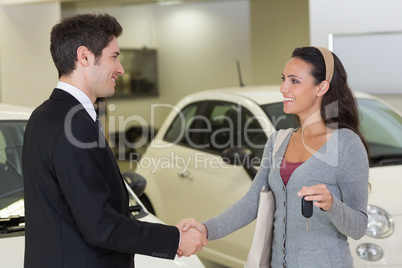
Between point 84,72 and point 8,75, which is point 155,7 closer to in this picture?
point 8,75

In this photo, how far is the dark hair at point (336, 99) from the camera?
263 cm

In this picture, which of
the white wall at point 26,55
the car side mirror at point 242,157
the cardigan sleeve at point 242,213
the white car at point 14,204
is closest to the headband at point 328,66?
the cardigan sleeve at point 242,213

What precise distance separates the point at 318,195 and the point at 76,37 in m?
1.01

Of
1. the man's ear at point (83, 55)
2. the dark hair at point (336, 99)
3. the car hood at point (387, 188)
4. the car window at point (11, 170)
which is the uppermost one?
the man's ear at point (83, 55)

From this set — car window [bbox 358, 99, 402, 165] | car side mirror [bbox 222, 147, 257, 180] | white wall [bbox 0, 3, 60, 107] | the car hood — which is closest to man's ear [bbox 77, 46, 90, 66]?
the car hood

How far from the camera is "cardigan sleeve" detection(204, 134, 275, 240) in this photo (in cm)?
272

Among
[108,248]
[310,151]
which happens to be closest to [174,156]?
[310,151]

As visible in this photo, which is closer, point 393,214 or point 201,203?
point 393,214

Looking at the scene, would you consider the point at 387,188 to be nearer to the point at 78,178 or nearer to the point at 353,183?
the point at 353,183

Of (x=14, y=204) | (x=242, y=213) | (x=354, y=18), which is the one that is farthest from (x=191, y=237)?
(x=354, y=18)

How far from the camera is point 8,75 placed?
8109 mm

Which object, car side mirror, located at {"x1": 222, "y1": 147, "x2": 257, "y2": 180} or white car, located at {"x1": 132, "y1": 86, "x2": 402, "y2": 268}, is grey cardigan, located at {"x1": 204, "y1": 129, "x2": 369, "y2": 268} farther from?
car side mirror, located at {"x1": 222, "y1": 147, "x2": 257, "y2": 180}

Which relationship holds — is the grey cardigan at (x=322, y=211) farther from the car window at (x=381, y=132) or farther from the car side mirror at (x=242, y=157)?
the car window at (x=381, y=132)

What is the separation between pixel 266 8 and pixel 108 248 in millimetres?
10158
